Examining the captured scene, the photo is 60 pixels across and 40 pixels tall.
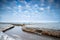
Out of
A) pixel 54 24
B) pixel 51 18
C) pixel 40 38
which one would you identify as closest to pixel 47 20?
pixel 51 18

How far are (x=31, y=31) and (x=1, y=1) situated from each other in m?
1.14

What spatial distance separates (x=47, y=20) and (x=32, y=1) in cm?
62

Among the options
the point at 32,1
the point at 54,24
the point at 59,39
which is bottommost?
the point at 59,39

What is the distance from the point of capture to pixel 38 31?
256 centimetres

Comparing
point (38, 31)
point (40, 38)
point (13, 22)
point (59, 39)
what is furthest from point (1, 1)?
point (59, 39)

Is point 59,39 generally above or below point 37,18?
below

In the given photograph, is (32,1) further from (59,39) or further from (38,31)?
(59,39)

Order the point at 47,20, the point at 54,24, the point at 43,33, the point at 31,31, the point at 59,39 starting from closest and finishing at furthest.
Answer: the point at 59,39 < the point at 43,33 < the point at 31,31 < the point at 47,20 < the point at 54,24

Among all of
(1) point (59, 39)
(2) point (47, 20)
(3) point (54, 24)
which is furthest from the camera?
(3) point (54, 24)

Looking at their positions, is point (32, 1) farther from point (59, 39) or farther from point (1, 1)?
point (59, 39)

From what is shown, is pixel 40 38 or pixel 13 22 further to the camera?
pixel 13 22

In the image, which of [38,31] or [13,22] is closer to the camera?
[38,31]

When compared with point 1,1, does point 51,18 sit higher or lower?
lower

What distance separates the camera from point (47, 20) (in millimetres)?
2828
